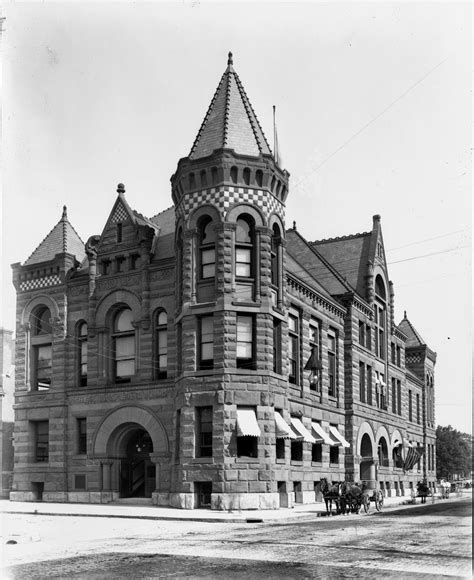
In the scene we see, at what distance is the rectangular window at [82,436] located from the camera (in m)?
40.2

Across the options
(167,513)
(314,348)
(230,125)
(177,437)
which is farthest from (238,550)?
(314,348)

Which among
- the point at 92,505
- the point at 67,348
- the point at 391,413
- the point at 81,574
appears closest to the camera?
the point at 81,574

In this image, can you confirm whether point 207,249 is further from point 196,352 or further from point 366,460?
point 366,460

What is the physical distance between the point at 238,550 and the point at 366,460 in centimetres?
3512

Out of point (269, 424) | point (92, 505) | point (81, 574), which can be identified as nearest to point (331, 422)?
point (269, 424)

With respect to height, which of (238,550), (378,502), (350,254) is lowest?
(378,502)

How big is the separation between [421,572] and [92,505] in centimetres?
2536

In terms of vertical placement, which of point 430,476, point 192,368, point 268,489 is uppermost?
point 192,368

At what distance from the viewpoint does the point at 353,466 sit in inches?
1881

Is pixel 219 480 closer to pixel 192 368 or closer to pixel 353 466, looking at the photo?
pixel 192 368

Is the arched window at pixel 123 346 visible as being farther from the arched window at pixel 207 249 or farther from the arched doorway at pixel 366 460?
the arched doorway at pixel 366 460

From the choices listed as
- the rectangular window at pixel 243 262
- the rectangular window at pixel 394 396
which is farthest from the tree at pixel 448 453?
the rectangular window at pixel 243 262

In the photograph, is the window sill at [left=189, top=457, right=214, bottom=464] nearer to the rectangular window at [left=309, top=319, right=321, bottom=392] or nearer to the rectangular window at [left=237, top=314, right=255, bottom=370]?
the rectangular window at [left=237, top=314, right=255, bottom=370]

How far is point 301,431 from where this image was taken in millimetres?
38844
